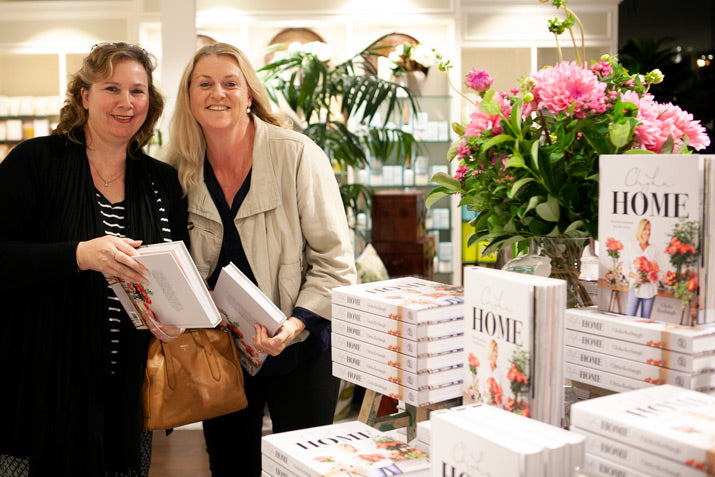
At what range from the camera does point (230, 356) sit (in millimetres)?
2006

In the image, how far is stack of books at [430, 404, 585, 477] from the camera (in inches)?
33.8

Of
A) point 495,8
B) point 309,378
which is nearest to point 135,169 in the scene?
point 309,378

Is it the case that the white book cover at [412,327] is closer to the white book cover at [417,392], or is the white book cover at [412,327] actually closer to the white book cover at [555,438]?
the white book cover at [417,392]

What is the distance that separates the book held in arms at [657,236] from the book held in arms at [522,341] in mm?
191

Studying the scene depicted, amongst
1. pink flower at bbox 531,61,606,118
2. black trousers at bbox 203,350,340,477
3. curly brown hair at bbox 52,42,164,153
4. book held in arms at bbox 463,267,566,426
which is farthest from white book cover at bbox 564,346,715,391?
curly brown hair at bbox 52,42,164,153

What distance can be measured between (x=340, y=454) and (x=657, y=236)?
66 centimetres

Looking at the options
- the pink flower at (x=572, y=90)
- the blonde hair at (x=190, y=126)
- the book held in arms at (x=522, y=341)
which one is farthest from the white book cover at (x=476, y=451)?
the blonde hair at (x=190, y=126)

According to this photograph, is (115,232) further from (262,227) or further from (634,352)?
(634,352)

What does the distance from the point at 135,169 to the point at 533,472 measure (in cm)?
160

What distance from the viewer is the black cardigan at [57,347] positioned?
190 centimetres

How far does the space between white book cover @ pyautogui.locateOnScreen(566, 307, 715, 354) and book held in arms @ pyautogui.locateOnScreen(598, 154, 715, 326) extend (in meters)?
0.03

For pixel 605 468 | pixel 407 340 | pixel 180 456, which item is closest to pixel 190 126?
pixel 407 340

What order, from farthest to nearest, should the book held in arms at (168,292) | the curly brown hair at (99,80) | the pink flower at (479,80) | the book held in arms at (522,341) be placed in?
the curly brown hair at (99,80)
the book held in arms at (168,292)
the pink flower at (479,80)
the book held in arms at (522,341)

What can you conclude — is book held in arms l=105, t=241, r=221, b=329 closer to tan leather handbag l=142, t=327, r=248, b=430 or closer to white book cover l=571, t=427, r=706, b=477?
tan leather handbag l=142, t=327, r=248, b=430
